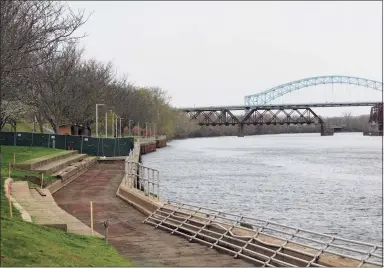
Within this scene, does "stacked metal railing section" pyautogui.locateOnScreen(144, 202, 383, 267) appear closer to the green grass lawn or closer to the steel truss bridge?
the green grass lawn

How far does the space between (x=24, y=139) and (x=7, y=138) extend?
1.50 meters

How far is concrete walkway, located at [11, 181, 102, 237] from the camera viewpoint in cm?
1449

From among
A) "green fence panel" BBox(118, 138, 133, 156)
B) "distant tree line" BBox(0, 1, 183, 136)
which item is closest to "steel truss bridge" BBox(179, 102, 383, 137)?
"distant tree line" BBox(0, 1, 183, 136)

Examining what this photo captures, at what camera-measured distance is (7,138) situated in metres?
49.0

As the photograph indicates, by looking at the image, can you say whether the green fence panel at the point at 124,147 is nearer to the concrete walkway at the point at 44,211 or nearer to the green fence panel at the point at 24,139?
the green fence panel at the point at 24,139

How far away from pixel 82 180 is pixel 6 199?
17235 millimetres

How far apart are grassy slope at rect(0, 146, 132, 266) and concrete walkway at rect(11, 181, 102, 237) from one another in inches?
40.0

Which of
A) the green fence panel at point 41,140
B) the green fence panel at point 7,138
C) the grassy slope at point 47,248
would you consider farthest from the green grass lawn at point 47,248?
the green fence panel at point 41,140

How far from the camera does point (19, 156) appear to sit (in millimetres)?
Answer: 35156

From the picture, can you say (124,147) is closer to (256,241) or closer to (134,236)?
(134,236)

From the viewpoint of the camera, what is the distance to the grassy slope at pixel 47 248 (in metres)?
8.54

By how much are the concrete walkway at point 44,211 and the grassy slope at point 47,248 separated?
3.34ft

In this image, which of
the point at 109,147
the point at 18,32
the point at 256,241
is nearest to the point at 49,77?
the point at 109,147

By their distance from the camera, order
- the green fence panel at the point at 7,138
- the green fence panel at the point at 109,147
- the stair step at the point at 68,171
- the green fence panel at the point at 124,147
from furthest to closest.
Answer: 1. the green fence panel at the point at 124,147
2. the green fence panel at the point at 109,147
3. the green fence panel at the point at 7,138
4. the stair step at the point at 68,171
